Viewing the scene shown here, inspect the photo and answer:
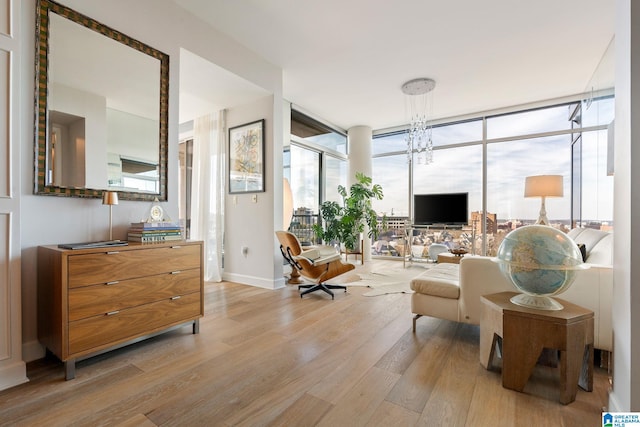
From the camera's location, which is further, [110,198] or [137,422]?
[110,198]

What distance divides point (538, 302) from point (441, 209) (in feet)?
13.7

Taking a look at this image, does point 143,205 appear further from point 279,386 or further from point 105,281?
point 279,386

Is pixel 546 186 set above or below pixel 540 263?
above

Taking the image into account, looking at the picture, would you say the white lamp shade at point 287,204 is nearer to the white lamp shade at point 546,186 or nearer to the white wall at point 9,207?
the white wall at point 9,207

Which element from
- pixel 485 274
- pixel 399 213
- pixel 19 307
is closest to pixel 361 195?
pixel 399 213

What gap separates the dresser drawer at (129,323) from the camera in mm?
1720

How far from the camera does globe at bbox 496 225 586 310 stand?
5.04 ft

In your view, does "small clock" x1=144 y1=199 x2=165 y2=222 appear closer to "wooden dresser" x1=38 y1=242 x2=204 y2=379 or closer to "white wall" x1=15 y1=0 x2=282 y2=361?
"white wall" x1=15 y1=0 x2=282 y2=361

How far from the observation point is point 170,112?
2617 millimetres

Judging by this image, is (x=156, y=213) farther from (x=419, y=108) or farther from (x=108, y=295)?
(x=419, y=108)

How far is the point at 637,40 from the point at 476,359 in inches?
73.0

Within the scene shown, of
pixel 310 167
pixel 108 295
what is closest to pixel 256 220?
pixel 108 295

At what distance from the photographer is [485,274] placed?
2.07 metres

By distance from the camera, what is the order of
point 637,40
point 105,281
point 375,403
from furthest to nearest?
point 105,281, point 375,403, point 637,40
